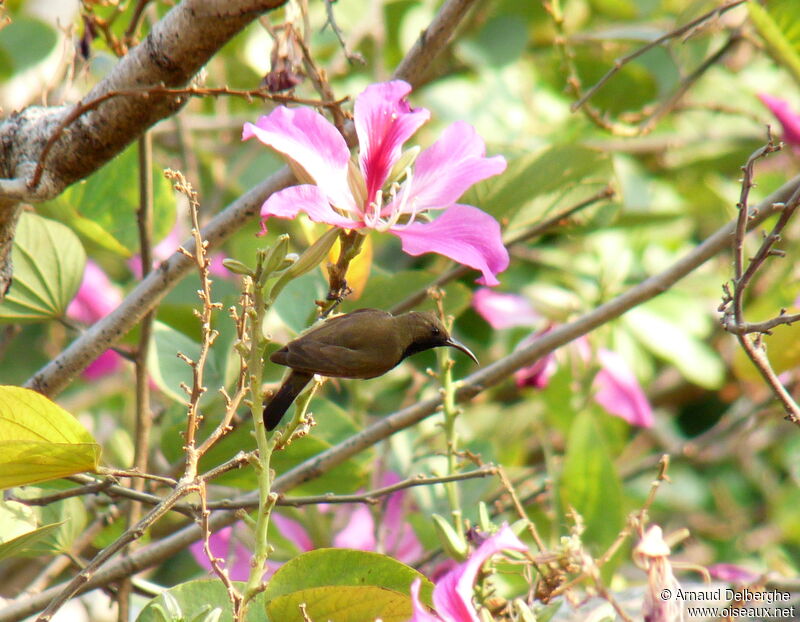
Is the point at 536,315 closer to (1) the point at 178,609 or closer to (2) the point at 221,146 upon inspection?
(2) the point at 221,146

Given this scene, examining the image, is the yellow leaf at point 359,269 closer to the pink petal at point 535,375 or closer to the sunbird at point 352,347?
the sunbird at point 352,347

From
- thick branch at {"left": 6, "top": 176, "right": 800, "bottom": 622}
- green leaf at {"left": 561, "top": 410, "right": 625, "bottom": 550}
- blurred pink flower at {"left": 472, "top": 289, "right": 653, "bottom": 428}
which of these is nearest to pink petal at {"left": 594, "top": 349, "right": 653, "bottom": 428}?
blurred pink flower at {"left": 472, "top": 289, "right": 653, "bottom": 428}

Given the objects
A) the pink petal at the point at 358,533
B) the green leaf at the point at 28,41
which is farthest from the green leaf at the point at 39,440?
the green leaf at the point at 28,41

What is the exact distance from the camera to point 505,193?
1.26 meters

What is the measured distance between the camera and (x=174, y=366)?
3.70 ft

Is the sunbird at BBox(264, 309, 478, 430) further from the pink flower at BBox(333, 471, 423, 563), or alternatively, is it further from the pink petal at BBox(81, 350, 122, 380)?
the pink petal at BBox(81, 350, 122, 380)

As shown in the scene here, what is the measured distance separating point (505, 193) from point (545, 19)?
1.19 meters

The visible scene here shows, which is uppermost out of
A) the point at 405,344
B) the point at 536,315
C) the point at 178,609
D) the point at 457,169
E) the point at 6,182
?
the point at 536,315

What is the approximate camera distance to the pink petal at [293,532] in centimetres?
140

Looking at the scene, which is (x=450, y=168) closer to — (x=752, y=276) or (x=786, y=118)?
(x=752, y=276)

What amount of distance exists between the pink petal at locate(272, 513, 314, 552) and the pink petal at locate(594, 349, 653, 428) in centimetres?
53

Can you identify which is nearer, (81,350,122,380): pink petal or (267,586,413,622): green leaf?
(267,586,413,622): green leaf

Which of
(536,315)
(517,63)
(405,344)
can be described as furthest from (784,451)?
(405,344)

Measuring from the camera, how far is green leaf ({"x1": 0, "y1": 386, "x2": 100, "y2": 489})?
71 cm
